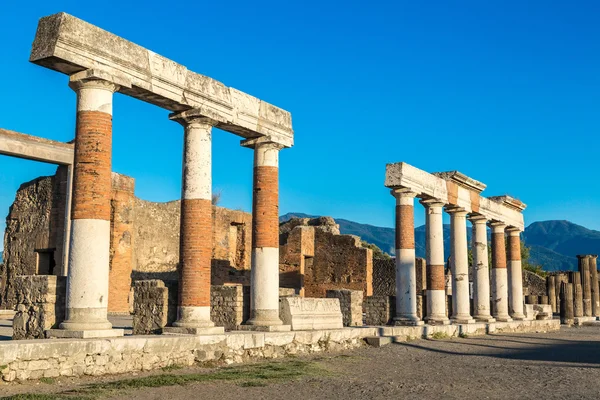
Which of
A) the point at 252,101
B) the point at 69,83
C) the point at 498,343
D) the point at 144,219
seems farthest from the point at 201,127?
the point at 144,219

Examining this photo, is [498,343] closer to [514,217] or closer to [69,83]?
[514,217]

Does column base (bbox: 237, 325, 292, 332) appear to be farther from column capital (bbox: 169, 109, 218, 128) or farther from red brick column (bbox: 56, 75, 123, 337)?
column capital (bbox: 169, 109, 218, 128)

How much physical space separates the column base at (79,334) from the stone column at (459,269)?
1261 centimetres

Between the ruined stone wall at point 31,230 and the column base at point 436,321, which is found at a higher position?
the ruined stone wall at point 31,230

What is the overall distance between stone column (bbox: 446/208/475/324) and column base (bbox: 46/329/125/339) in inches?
496

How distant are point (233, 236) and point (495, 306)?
10.7 m

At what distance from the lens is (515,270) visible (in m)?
24.4

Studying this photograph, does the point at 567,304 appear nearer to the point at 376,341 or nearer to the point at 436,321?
the point at 436,321

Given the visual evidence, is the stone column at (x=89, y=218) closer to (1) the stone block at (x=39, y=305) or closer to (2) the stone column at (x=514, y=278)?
(1) the stone block at (x=39, y=305)

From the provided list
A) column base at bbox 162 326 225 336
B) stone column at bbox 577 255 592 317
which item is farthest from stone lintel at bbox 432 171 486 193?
stone column at bbox 577 255 592 317

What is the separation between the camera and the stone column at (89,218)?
31.9 feet

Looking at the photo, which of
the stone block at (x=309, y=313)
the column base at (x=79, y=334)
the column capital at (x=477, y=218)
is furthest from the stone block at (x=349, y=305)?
the column base at (x=79, y=334)

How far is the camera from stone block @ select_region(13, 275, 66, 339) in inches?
395

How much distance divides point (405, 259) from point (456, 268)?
140 inches
